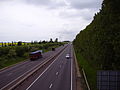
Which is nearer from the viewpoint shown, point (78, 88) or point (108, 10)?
point (108, 10)

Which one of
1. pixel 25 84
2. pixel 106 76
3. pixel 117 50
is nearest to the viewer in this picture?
pixel 106 76

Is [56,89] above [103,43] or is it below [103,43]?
below

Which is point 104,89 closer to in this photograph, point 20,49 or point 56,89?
point 56,89

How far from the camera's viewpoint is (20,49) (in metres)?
61.9

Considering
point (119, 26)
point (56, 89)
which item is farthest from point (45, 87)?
point (119, 26)

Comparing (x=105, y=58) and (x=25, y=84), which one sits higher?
(x=105, y=58)

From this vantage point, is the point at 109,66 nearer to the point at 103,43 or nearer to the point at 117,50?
the point at 103,43

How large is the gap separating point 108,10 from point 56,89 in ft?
32.1

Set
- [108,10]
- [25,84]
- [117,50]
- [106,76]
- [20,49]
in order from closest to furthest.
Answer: [106,76] → [117,50] → [108,10] → [25,84] → [20,49]

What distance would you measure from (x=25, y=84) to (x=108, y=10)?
12.8 meters

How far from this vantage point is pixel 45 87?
20.9 meters


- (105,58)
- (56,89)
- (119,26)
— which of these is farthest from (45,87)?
(119,26)

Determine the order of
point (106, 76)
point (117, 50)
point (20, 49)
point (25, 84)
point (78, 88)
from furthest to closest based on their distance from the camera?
point (20, 49)
point (25, 84)
point (78, 88)
point (117, 50)
point (106, 76)

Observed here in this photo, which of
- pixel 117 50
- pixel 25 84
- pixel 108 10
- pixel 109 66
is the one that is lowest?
pixel 25 84
